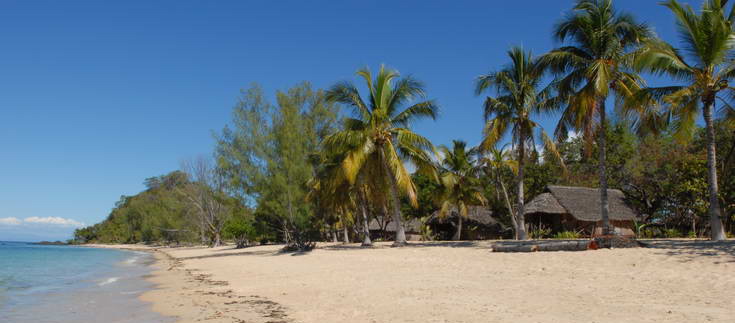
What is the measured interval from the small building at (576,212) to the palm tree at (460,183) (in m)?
3.84

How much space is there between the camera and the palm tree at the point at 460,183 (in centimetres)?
3266

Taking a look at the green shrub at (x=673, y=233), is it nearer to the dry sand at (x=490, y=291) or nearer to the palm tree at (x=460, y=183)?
the palm tree at (x=460, y=183)

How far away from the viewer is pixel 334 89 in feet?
71.2

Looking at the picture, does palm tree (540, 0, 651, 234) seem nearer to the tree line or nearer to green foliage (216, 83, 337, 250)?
the tree line

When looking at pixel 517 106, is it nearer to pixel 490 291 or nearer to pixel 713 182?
pixel 713 182

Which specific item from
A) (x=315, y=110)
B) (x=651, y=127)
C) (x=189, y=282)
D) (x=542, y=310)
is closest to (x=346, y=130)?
(x=315, y=110)

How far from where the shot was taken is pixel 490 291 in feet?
28.1

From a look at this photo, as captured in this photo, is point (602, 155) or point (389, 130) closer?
point (602, 155)

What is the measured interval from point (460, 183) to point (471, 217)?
403 centimetres

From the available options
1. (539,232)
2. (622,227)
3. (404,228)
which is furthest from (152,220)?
(622,227)

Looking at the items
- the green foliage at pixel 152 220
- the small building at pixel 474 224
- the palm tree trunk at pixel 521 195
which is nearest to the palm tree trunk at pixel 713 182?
the palm tree trunk at pixel 521 195

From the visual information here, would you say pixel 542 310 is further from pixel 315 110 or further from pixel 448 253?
pixel 315 110

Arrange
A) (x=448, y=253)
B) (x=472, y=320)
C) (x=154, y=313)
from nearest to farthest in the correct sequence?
(x=472, y=320), (x=154, y=313), (x=448, y=253)

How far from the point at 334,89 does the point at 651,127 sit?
12160 millimetres
